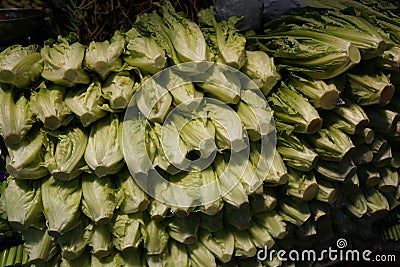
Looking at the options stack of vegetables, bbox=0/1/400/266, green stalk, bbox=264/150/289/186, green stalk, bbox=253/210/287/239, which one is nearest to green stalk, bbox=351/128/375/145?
stack of vegetables, bbox=0/1/400/266

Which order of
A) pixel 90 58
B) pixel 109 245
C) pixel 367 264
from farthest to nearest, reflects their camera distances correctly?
pixel 367 264, pixel 109 245, pixel 90 58

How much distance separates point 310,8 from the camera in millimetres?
2477

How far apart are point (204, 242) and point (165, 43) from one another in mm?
1001

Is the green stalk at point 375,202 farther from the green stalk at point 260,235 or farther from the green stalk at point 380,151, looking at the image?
the green stalk at point 260,235

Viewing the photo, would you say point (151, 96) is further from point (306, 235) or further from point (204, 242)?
point (306, 235)

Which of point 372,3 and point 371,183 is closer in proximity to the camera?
point 371,183

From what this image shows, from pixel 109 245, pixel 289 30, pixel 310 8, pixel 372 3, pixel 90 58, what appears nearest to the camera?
pixel 90 58

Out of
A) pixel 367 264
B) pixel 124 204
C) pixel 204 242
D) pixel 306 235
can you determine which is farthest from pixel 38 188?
pixel 367 264

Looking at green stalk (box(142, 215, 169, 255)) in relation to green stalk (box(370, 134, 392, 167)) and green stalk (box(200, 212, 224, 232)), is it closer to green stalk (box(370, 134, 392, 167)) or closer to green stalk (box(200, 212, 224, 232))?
green stalk (box(200, 212, 224, 232))

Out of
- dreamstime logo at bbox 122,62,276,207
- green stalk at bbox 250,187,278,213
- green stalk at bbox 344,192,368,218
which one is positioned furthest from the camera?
green stalk at bbox 344,192,368,218
